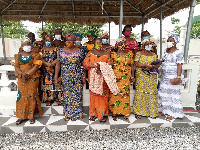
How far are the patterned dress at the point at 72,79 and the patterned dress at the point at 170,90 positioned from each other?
1.64 meters

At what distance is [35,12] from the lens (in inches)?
308

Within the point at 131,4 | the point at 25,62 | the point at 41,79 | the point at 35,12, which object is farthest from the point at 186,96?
the point at 35,12

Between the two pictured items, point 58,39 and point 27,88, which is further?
point 58,39

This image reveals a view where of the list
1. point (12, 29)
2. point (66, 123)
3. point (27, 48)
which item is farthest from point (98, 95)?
point (12, 29)

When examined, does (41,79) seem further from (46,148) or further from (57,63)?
(46,148)

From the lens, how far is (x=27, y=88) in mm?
3340

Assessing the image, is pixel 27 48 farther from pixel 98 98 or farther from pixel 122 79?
pixel 122 79

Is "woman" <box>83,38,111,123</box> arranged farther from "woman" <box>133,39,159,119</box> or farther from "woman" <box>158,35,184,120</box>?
"woman" <box>158,35,184,120</box>

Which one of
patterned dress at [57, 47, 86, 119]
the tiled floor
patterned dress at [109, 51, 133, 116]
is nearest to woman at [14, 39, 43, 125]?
the tiled floor

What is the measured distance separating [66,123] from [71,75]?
0.93 meters

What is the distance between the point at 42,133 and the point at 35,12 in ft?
20.0

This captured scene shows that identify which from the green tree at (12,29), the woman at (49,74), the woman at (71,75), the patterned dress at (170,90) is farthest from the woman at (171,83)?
the green tree at (12,29)

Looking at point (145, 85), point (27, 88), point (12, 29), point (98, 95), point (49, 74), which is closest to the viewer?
point (27, 88)

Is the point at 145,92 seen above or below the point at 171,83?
below
